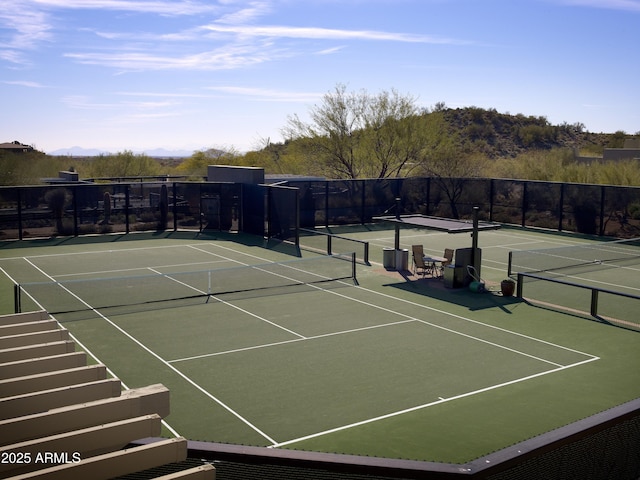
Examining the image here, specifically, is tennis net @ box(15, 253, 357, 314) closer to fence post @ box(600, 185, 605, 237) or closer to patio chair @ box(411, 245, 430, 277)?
patio chair @ box(411, 245, 430, 277)

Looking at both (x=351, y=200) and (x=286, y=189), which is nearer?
(x=286, y=189)

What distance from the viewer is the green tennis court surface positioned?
12.3 metres

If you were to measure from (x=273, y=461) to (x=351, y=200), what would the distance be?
35.8 meters

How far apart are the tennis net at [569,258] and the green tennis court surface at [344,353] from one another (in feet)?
3.39

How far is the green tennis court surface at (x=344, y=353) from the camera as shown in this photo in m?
12.3

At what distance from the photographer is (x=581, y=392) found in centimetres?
1402

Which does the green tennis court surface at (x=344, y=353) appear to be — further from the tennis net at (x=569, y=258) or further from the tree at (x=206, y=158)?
the tree at (x=206, y=158)

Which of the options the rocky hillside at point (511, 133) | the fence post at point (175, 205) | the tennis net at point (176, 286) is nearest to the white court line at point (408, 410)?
the tennis net at point (176, 286)

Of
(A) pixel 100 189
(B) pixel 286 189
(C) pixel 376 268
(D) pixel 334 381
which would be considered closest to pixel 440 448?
(D) pixel 334 381

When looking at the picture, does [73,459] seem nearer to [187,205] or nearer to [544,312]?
[544,312]

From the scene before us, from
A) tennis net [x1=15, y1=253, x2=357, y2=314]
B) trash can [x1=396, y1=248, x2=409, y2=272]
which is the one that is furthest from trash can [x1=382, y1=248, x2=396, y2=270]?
tennis net [x1=15, y1=253, x2=357, y2=314]

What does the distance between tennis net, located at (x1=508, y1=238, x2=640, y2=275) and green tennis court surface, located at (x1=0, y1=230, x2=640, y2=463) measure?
3.39 feet

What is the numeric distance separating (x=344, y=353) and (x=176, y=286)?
853cm

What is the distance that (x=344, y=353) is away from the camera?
16438mm
